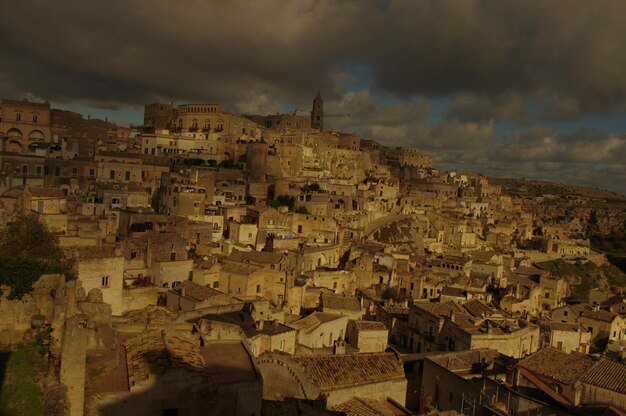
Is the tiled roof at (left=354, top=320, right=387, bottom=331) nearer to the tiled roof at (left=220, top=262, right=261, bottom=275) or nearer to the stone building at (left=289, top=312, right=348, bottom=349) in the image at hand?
the stone building at (left=289, top=312, right=348, bottom=349)

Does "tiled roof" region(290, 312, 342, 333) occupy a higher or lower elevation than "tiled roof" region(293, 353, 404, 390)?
lower

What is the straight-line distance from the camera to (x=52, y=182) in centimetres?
3750

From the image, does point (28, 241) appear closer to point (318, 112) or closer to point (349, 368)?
point (349, 368)

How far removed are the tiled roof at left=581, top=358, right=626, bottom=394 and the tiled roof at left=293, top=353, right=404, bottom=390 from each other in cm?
503

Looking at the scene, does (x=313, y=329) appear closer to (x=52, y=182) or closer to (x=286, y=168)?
(x=52, y=182)

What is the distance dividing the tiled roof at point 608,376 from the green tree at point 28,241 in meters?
16.4

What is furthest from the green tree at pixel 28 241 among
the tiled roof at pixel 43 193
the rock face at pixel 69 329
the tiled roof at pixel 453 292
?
the tiled roof at pixel 453 292

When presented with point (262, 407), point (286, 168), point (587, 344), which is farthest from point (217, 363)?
point (286, 168)

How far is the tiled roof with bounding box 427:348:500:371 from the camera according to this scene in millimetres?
17094

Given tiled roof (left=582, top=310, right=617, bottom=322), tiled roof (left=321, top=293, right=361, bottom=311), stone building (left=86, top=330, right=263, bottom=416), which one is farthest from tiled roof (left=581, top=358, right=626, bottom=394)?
tiled roof (left=582, top=310, right=617, bottom=322)

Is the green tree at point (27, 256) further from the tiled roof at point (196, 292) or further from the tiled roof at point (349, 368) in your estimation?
the tiled roof at point (349, 368)

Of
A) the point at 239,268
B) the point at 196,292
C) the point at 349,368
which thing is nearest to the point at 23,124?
the point at 239,268

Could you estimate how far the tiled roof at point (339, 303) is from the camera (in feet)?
83.2

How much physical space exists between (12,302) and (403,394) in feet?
35.4
